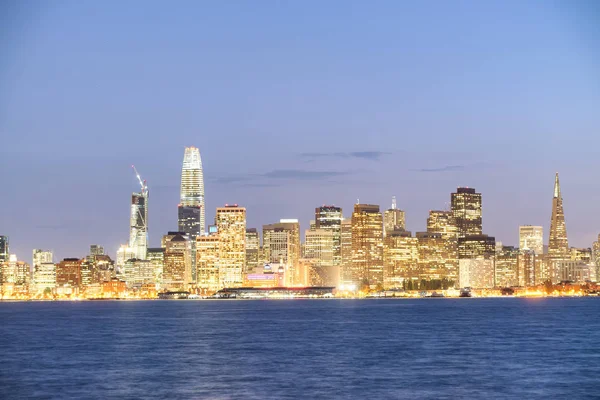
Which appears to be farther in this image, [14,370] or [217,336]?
[217,336]

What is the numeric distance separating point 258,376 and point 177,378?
610 centimetres

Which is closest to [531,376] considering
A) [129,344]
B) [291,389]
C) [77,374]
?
[291,389]

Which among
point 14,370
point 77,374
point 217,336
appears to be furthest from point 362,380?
point 217,336

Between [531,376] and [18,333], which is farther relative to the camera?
[18,333]

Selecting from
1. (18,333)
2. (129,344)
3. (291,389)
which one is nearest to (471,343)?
(129,344)

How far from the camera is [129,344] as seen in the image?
4316 inches

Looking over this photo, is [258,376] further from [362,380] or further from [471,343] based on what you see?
[471,343]

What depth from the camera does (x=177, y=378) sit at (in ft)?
Result: 246

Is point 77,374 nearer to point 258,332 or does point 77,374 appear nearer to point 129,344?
point 129,344

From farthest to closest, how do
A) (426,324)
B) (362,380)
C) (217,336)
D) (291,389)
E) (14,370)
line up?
(426,324) → (217,336) → (14,370) → (362,380) → (291,389)

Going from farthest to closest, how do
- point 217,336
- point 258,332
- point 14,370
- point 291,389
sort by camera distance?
point 258,332, point 217,336, point 14,370, point 291,389

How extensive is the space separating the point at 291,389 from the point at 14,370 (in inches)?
999

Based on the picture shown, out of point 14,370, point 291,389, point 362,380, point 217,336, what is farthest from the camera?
point 217,336

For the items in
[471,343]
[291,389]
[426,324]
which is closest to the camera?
[291,389]
